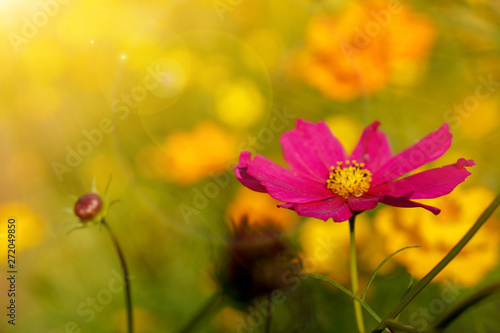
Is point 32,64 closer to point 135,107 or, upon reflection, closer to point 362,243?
point 135,107

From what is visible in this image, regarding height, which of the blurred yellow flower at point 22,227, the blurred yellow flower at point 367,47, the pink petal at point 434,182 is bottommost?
the blurred yellow flower at point 22,227

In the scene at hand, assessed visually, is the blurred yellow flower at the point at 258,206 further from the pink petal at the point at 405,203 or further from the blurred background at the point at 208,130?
the pink petal at the point at 405,203

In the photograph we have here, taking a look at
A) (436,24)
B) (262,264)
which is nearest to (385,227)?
(262,264)

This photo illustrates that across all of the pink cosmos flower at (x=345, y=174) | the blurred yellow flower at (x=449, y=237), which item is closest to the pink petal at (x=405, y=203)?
the pink cosmos flower at (x=345, y=174)

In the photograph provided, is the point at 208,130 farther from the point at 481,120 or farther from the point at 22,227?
the point at 481,120

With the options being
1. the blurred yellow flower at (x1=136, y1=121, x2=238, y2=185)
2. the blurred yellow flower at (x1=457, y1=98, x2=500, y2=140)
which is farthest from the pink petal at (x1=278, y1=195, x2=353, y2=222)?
the blurred yellow flower at (x1=457, y1=98, x2=500, y2=140)
